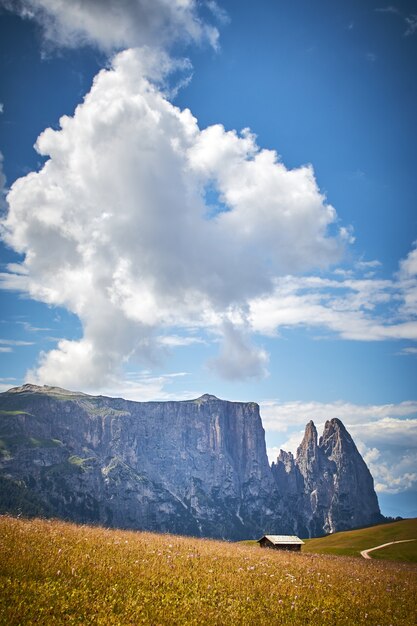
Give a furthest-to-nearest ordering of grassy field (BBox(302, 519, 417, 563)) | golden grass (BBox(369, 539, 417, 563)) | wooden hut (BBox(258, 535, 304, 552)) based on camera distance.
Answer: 1. grassy field (BBox(302, 519, 417, 563))
2. golden grass (BBox(369, 539, 417, 563))
3. wooden hut (BBox(258, 535, 304, 552))

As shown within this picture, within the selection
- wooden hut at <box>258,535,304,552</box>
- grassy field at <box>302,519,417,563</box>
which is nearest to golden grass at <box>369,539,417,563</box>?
grassy field at <box>302,519,417,563</box>

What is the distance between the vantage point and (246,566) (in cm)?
1719

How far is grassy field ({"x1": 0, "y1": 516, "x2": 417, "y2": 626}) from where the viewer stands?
10.3 meters

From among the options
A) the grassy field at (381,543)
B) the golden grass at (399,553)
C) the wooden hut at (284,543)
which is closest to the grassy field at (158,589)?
the wooden hut at (284,543)

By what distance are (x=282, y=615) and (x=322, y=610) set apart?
74.1 inches

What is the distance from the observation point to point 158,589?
12.5m

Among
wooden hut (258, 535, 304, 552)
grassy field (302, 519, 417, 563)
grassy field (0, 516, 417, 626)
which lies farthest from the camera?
grassy field (302, 519, 417, 563)

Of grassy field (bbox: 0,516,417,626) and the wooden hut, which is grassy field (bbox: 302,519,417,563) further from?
grassy field (bbox: 0,516,417,626)

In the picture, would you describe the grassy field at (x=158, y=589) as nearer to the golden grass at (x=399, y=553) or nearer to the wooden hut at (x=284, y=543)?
the wooden hut at (x=284, y=543)

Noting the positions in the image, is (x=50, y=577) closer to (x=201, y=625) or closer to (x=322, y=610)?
(x=201, y=625)

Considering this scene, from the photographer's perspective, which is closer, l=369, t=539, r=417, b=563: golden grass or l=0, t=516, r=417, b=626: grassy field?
l=0, t=516, r=417, b=626: grassy field

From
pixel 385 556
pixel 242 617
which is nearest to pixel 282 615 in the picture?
pixel 242 617

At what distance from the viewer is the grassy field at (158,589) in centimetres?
1033

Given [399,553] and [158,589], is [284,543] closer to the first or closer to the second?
[399,553]
